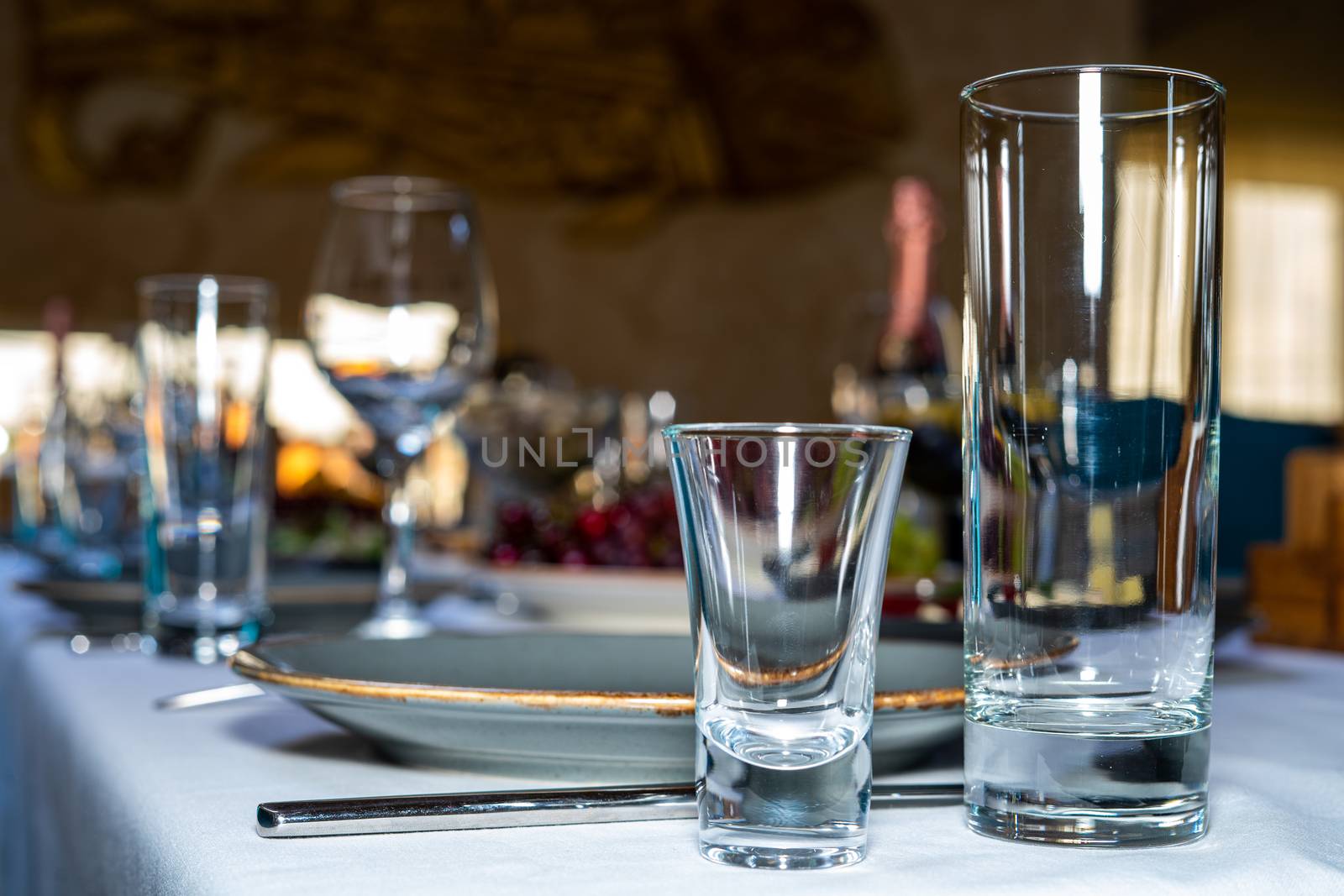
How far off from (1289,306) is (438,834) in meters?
6.05

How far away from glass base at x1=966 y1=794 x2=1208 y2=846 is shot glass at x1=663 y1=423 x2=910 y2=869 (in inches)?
1.6

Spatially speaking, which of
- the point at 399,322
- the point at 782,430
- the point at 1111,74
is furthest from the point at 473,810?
the point at 399,322

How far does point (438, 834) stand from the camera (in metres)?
0.33

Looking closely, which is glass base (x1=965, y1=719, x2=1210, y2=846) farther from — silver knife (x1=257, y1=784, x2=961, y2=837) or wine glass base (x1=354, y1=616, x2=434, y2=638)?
wine glass base (x1=354, y1=616, x2=434, y2=638)

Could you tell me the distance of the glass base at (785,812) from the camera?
305 millimetres

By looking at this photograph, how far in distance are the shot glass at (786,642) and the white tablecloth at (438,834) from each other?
0.03 feet

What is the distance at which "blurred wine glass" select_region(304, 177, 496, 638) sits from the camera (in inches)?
30.8

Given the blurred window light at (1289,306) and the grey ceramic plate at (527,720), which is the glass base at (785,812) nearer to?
the grey ceramic plate at (527,720)

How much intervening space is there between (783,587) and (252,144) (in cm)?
477

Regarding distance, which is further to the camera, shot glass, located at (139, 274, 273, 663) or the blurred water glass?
the blurred water glass

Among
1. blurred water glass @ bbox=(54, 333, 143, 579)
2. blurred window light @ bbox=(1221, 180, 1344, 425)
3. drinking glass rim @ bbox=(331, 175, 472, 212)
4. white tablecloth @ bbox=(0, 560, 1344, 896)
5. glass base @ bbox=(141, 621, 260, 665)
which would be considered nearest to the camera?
white tablecloth @ bbox=(0, 560, 1344, 896)

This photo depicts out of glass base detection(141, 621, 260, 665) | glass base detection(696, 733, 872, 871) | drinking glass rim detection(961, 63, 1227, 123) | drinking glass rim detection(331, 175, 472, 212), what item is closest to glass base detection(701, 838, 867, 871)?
glass base detection(696, 733, 872, 871)

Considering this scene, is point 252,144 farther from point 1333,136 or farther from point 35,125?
point 1333,136

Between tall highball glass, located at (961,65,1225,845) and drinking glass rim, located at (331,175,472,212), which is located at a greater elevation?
drinking glass rim, located at (331,175,472,212)
